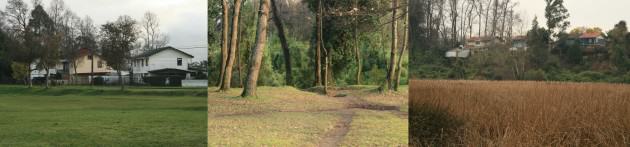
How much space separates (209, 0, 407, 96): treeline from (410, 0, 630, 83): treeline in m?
4.89

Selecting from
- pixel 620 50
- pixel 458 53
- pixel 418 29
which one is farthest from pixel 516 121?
pixel 620 50

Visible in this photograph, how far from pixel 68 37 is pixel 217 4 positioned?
3.97 metres

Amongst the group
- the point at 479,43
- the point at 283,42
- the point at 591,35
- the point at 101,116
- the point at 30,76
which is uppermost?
the point at 591,35

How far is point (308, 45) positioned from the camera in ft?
20.1

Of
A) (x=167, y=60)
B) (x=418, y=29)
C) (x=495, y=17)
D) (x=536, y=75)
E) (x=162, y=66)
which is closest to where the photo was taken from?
(x=167, y=60)

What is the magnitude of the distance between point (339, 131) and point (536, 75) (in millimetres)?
14019

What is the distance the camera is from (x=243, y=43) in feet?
20.4

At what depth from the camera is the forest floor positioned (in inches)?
233

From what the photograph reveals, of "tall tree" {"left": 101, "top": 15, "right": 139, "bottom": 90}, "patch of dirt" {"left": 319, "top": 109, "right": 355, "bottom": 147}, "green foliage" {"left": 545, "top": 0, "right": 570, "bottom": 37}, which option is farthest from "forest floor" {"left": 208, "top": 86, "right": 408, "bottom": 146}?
"green foliage" {"left": 545, "top": 0, "right": 570, "bottom": 37}

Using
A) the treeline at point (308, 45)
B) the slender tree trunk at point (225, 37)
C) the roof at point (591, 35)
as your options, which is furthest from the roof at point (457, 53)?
the slender tree trunk at point (225, 37)

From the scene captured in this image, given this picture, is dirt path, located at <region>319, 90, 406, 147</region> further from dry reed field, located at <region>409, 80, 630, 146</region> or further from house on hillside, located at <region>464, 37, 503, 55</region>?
house on hillside, located at <region>464, 37, 503, 55</region>

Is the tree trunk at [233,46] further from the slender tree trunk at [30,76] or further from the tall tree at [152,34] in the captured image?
the slender tree trunk at [30,76]

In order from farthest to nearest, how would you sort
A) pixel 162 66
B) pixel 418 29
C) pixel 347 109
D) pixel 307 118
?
pixel 418 29 → pixel 162 66 → pixel 347 109 → pixel 307 118

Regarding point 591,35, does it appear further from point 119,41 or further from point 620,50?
point 119,41
